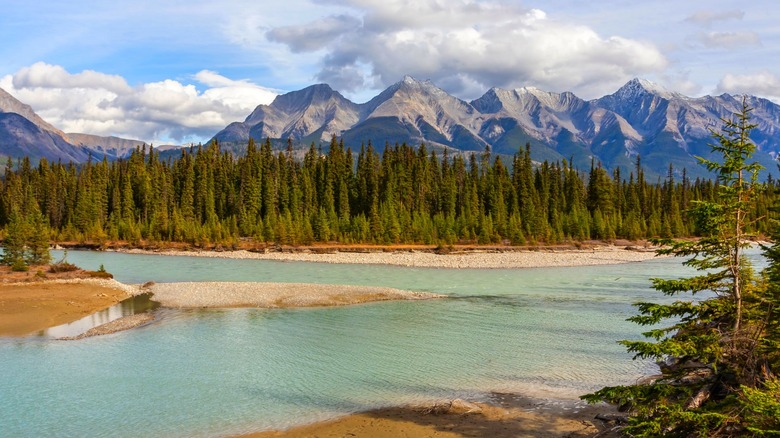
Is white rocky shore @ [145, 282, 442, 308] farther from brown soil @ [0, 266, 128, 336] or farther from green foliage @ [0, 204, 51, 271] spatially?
green foliage @ [0, 204, 51, 271]

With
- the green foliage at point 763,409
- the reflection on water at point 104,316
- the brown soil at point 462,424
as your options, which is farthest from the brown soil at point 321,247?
the green foliage at point 763,409

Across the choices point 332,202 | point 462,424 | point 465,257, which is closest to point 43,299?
point 462,424

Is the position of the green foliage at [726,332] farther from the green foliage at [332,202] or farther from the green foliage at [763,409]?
the green foliage at [332,202]

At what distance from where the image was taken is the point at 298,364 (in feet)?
76.1

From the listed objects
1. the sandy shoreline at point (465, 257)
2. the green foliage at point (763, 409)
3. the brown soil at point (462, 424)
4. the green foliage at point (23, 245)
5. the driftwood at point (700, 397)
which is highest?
the green foliage at point (23, 245)

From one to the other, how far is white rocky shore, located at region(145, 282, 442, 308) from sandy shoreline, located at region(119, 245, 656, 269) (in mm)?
26447

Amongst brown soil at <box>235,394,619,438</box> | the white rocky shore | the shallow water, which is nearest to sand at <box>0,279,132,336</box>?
the white rocky shore

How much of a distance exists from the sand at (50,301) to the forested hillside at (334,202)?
177 ft

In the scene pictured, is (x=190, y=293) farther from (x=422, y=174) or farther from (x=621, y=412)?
(x=422, y=174)

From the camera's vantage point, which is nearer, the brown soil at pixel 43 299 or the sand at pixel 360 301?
the sand at pixel 360 301

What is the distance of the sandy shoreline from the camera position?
233 ft

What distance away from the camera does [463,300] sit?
40.3 meters

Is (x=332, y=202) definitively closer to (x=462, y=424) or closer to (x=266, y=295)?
(x=266, y=295)

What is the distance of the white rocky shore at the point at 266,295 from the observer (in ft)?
125
